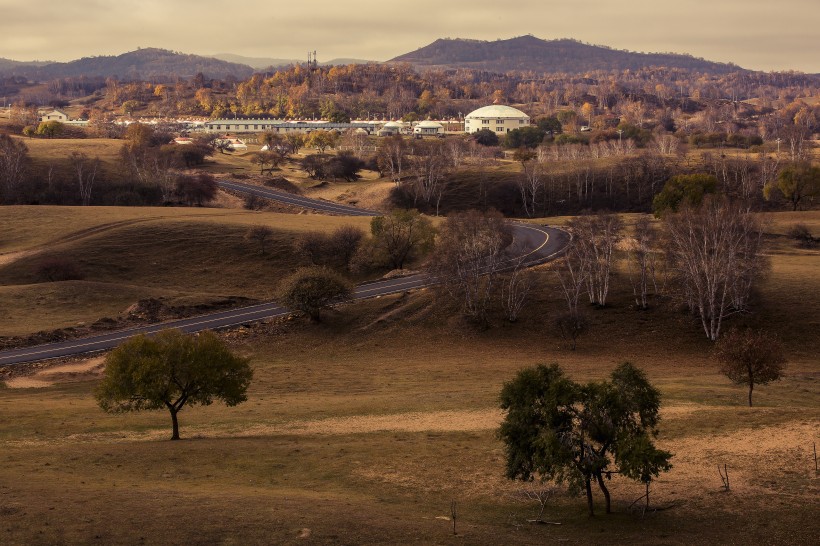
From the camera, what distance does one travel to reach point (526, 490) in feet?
129

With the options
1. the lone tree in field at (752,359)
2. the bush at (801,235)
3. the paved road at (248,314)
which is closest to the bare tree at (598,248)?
the paved road at (248,314)

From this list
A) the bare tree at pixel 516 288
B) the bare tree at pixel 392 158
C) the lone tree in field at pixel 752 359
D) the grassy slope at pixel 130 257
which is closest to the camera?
the lone tree in field at pixel 752 359

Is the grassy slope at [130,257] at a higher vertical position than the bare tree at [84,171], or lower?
lower

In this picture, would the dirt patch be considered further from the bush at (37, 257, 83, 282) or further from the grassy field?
the bush at (37, 257, 83, 282)

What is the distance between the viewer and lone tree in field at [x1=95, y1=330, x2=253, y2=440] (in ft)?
164

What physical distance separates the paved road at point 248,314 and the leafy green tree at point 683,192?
1472cm

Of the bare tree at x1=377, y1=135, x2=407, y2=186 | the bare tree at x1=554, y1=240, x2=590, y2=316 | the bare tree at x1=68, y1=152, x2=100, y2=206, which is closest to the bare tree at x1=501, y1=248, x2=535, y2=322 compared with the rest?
the bare tree at x1=554, y1=240, x2=590, y2=316

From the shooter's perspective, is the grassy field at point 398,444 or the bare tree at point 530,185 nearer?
the grassy field at point 398,444

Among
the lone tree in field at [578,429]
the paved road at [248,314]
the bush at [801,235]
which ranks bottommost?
the paved road at [248,314]

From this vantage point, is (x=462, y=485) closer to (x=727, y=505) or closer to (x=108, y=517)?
(x=727, y=505)

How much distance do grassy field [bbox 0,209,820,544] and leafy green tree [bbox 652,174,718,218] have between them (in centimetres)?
3339

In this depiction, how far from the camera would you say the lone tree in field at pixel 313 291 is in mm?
85000

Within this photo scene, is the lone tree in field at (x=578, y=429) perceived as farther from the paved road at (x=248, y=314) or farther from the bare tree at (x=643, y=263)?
the paved road at (x=248, y=314)

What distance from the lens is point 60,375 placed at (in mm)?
69938
